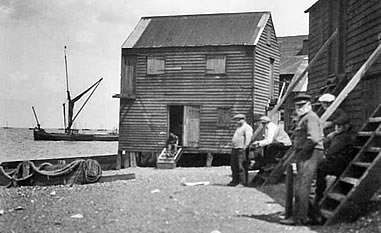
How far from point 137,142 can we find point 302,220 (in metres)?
22.1

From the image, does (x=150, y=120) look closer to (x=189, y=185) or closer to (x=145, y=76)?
(x=145, y=76)

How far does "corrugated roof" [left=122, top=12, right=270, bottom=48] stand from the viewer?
2930 centimetres

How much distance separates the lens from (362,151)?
942 centimetres

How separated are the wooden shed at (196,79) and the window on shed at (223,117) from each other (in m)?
0.05

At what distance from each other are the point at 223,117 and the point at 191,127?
1.85 m

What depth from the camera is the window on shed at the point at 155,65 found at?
98.1ft

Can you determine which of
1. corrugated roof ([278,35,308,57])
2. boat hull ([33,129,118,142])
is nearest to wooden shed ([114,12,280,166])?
corrugated roof ([278,35,308,57])

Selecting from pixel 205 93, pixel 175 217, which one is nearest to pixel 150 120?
pixel 205 93

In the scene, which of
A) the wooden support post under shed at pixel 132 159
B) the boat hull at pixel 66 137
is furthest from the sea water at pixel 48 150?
the wooden support post under shed at pixel 132 159

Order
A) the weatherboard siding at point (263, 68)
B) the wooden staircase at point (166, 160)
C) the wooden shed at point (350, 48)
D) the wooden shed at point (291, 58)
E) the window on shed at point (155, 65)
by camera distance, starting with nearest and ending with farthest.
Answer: the wooden shed at point (350, 48) → the wooden staircase at point (166, 160) → the weatherboard siding at point (263, 68) → the window on shed at point (155, 65) → the wooden shed at point (291, 58)

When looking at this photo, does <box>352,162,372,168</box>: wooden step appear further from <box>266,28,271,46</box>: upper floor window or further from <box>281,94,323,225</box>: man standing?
<box>266,28,271,46</box>: upper floor window

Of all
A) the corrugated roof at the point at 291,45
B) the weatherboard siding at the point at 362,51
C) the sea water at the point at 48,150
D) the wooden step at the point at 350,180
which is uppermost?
the corrugated roof at the point at 291,45

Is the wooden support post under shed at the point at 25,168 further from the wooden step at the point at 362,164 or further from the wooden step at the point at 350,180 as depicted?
the wooden step at the point at 362,164

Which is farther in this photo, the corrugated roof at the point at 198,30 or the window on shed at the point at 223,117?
the corrugated roof at the point at 198,30
